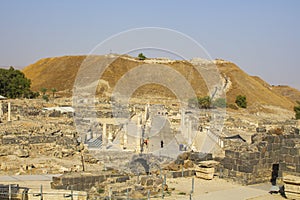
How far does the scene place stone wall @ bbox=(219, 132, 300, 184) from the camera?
41.7 feet

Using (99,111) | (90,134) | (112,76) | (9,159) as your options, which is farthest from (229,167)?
(112,76)

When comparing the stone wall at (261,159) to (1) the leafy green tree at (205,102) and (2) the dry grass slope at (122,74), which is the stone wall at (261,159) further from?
(2) the dry grass slope at (122,74)

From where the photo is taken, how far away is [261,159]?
44.0 feet

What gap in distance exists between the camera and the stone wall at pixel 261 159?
12702 millimetres

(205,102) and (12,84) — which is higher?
(12,84)

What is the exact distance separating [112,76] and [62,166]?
217 ft

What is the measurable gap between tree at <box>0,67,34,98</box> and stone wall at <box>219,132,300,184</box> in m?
52.4

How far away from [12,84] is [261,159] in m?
53.5

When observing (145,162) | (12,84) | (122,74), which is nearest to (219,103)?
(122,74)

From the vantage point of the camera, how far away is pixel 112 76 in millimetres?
83125

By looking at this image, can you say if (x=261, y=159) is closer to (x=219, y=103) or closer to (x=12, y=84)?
(x=219, y=103)

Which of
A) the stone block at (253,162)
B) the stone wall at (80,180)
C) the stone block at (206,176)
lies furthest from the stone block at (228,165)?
the stone wall at (80,180)

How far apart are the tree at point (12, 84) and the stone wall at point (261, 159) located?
52407mm

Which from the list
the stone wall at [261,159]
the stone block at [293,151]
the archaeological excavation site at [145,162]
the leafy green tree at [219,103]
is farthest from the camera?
the leafy green tree at [219,103]
